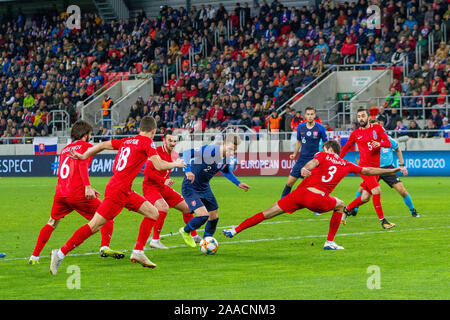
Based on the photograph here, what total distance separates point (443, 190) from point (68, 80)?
26941 millimetres

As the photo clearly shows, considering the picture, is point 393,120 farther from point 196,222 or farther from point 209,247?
point 209,247

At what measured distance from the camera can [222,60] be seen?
3997cm

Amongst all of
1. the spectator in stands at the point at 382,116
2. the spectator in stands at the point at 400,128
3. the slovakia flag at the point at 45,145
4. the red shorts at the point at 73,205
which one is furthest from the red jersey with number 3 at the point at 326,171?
the slovakia flag at the point at 45,145

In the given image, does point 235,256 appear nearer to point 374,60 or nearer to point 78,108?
point 374,60

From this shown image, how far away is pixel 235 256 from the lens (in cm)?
1128

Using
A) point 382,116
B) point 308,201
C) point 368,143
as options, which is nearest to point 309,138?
point 368,143

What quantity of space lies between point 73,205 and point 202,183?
2341mm

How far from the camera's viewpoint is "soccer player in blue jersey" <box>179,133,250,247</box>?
12.0 m

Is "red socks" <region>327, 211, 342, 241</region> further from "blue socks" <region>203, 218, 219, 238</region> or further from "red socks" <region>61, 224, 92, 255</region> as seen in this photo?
"red socks" <region>61, 224, 92, 255</region>

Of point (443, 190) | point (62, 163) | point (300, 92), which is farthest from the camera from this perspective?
point (300, 92)

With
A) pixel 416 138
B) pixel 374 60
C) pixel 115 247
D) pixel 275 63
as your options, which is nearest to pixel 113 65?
pixel 275 63

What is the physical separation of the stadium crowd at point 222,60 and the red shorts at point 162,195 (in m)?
19.4

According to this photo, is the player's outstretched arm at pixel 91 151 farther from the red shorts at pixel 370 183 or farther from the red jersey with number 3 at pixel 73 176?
the red shorts at pixel 370 183

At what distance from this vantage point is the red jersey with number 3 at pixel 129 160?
10.0 m
